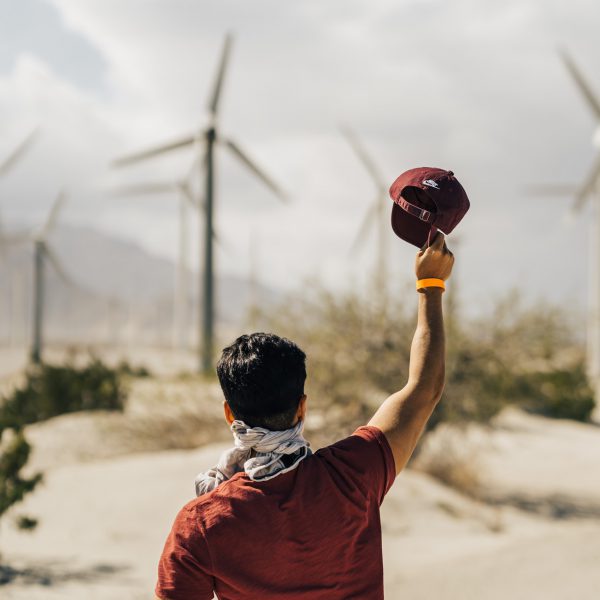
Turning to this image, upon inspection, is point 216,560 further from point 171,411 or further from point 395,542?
point 171,411

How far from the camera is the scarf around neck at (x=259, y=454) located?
217cm

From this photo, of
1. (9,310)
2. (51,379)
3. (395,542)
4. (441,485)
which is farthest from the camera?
(9,310)

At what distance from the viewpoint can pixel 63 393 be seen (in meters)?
18.2

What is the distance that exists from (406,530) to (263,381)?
342 inches

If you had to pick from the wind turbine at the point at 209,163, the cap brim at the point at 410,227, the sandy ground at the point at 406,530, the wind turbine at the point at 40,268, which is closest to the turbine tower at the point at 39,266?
the wind turbine at the point at 40,268

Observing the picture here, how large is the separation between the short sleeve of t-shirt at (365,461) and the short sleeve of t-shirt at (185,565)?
400 mm

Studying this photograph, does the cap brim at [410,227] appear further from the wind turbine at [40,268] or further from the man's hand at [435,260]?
the wind turbine at [40,268]

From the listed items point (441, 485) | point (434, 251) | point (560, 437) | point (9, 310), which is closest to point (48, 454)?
point (441, 485)

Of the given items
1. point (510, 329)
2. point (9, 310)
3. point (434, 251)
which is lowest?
point (9, 310)

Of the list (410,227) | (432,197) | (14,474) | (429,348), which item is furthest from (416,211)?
(14,474)

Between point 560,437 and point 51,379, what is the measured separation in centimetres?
1141

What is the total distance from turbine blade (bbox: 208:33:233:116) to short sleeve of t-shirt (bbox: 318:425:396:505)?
25.6 meters

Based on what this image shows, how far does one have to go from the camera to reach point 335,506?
220 cm

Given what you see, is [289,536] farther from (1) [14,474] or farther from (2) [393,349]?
(2) [393,349]
